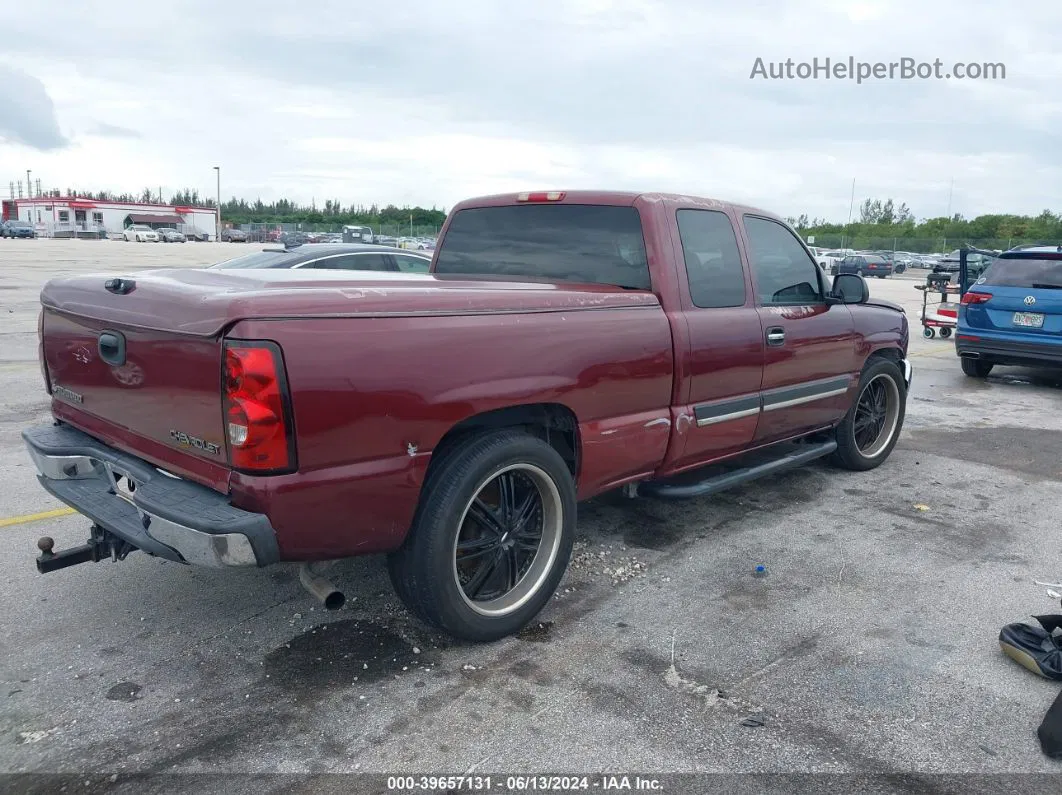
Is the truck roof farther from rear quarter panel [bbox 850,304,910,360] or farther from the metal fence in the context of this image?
the metal fence

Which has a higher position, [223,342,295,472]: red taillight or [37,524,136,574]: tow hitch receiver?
[223,342,295,472]: red taillight

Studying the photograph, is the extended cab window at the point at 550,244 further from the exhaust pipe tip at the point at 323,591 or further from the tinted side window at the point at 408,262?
the tinted side window at the point at 408,262

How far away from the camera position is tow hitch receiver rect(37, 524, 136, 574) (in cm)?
333

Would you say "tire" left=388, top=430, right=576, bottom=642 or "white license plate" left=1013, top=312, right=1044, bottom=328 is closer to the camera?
"tire" left=388, top=430, right=576, bottom=642

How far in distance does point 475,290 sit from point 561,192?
1.45 meters

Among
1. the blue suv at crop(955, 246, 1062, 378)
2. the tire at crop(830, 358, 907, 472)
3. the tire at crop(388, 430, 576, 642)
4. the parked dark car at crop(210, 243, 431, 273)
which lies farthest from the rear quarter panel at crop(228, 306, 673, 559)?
the blue suv at crop(955, 246, 1062, 378)

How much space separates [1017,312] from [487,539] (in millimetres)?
8840

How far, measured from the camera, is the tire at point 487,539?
319 cm

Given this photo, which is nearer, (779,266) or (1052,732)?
(1052,732)

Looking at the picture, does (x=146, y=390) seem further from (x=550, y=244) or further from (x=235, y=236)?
(x=235, y=236)

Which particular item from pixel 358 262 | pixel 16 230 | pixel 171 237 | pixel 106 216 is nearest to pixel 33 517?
pixel 358 262

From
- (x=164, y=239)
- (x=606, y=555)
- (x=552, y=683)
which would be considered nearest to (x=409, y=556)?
(x=552, y=683)

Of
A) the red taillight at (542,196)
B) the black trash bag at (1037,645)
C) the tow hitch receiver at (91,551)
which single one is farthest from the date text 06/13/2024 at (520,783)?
the red taillight at (542,196)

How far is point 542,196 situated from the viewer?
4.68 m
